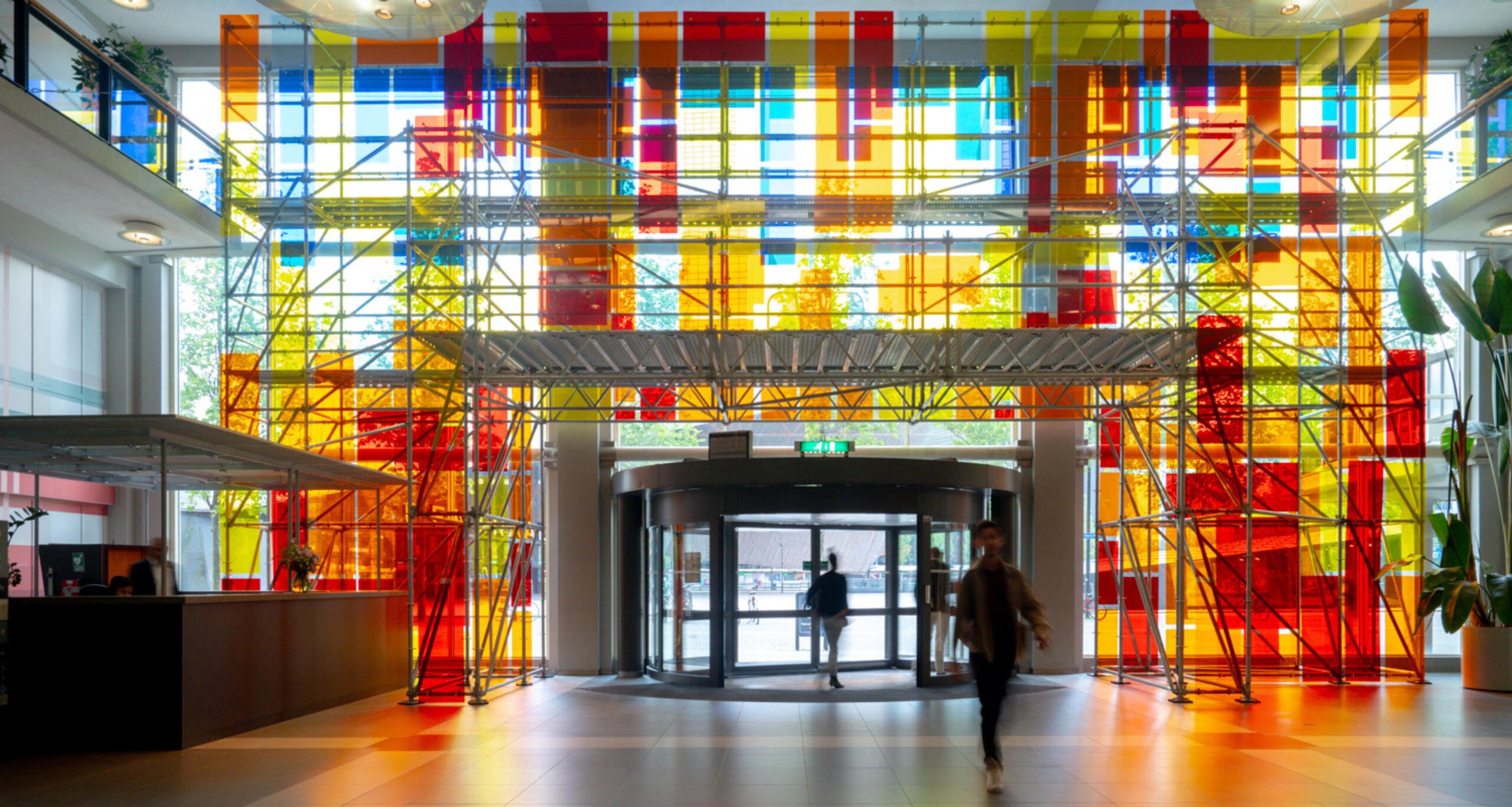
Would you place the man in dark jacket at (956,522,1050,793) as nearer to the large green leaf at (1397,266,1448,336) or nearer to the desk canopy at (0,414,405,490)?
the desk canopy at (0,414,405,490)

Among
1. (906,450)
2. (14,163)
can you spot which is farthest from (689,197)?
(14,163)

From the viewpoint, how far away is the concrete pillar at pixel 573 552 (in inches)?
639

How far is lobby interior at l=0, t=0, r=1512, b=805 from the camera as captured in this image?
13273 millimetres

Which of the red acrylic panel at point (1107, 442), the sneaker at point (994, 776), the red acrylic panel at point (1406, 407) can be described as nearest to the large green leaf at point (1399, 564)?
the red acrylic panel at point (1406, 407)

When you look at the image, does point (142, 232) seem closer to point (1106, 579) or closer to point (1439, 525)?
point (1106, 579)

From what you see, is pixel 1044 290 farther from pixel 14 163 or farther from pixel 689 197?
pixel 14 163

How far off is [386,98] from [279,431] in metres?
4.94

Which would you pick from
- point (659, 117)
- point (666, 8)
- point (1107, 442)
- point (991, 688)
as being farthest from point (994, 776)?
point (666, 8)

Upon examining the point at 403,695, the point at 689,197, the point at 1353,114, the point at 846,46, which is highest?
the point at 846,46

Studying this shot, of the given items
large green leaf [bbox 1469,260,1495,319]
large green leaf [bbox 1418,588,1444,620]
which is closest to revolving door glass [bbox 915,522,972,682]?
large green leaf [bbox 1418,588,1444,620]

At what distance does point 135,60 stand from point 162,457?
9.19 metres

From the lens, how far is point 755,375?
42.7ft

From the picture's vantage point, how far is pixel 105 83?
583 inches

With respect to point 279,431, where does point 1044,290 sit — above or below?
above
